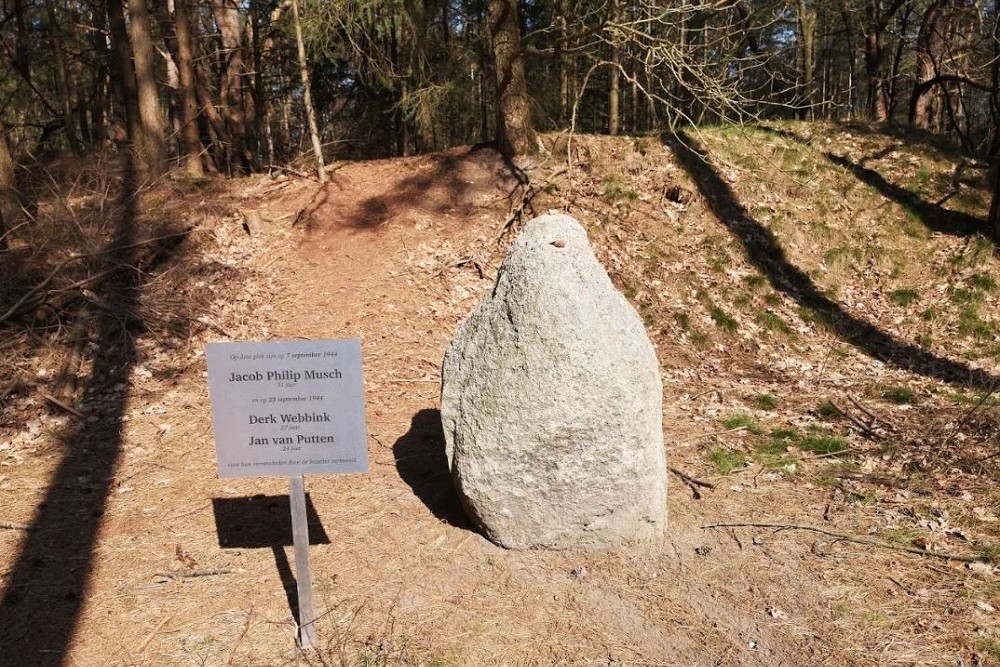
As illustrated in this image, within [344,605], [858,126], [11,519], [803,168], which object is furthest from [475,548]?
[858,126]

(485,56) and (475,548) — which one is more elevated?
(485,56)

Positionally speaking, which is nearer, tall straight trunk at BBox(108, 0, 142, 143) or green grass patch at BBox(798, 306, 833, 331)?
green grass patch at BBox(798, 306, 833, 331)

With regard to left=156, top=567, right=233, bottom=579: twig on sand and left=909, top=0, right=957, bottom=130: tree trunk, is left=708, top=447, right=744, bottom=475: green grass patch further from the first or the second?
left=909, top=0, right=957, bottom=130: tree trunk

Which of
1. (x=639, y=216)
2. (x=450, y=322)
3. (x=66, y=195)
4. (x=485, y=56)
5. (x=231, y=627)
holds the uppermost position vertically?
(x=485, y=56)

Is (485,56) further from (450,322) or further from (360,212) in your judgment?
(450,322)

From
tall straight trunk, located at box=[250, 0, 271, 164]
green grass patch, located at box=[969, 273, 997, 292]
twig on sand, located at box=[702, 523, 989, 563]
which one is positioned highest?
tall straight trunk, located at box=[250, 0, 271, 164]

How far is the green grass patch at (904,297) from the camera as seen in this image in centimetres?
864

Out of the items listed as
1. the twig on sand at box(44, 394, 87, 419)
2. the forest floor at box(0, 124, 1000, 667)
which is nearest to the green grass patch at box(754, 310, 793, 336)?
the forest floor at box(0, 124, 1000, 667)

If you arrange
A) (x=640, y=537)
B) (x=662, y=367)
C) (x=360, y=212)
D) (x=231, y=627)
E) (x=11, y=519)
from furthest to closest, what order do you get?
(x=360, y=212) → (x=662, y=367) → (x=11, y=519) → (x=640, y=537) → (x=231, y=627)

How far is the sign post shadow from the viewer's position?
329 cm

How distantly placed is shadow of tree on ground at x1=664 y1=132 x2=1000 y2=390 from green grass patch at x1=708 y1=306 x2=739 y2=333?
1023 millimetres

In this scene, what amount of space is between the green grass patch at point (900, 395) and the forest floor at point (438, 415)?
4cm

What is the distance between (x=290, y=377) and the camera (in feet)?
10.8

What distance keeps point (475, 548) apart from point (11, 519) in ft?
11.1
